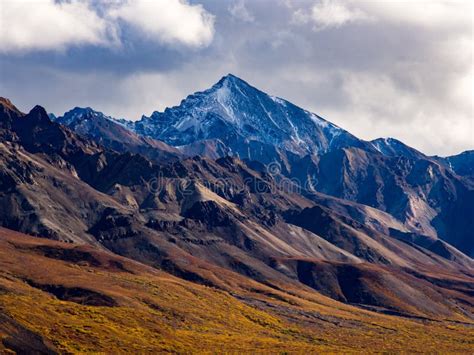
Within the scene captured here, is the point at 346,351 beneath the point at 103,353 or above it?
above

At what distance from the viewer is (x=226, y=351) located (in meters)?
174

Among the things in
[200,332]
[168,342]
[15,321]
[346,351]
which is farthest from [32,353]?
[346,351]

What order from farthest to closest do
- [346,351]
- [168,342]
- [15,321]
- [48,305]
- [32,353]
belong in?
[346,351] < [48,305] < [168,342] < [15,321] < [32,353]

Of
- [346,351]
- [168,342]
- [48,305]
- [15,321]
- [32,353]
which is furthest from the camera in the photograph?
[346,351]

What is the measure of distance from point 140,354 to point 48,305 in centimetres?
4074

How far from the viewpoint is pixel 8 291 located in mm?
191375

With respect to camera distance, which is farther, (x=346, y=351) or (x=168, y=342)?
(x=346, y=351)

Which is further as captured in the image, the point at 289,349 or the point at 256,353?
the point at 289,349

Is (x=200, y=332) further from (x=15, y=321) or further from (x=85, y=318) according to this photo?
(x=15, y=321)

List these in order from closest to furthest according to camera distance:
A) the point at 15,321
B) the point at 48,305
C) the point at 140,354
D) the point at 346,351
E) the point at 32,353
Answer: the point at 32,353 < the point at 15,321 < the point at 140,354 < the point at 48,305 < the point at 346,351

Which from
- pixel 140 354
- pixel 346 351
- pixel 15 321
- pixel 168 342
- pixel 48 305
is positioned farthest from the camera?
pixel 346 351

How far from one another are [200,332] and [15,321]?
66.3m

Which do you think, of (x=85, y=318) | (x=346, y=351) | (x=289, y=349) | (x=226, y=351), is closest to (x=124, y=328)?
(x=85, y=318)

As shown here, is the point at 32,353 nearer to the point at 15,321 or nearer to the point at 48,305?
the point at 15,321
